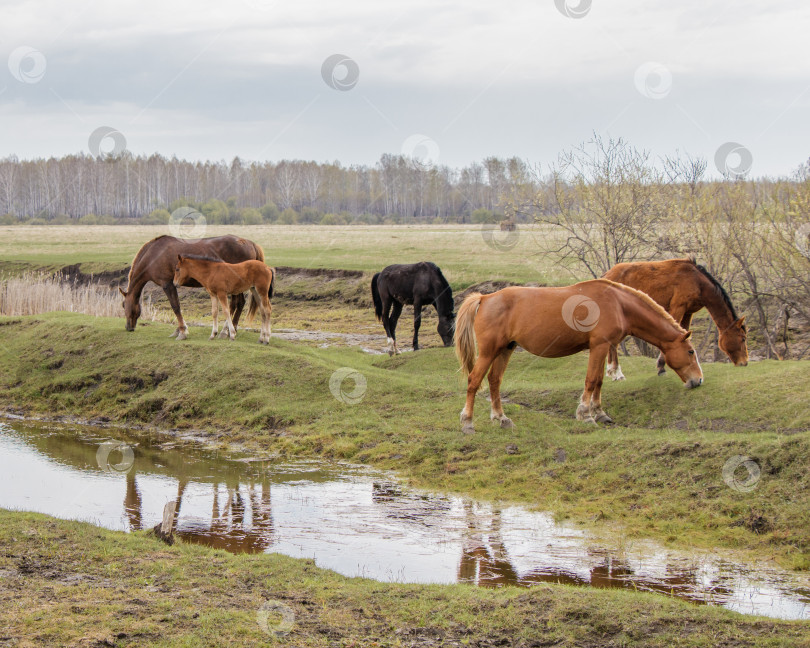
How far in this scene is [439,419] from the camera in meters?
12.8

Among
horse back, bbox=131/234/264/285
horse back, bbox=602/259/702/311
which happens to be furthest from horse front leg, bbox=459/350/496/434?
horse back, bbox=131/234/264/285

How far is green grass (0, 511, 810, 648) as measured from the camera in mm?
5488

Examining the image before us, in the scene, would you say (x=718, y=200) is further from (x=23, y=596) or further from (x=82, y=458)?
(x=23, y=596)

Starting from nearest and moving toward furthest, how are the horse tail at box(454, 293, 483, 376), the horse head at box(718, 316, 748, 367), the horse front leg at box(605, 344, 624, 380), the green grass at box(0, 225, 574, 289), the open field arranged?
the open field < the horse tail at box(454, 293, 483, 376) < the horse head at box(718, 316, 748, 367) < the horse front leg at box(605, 344, 624, 380) < the green grass at box(0, 225, 574, 289)

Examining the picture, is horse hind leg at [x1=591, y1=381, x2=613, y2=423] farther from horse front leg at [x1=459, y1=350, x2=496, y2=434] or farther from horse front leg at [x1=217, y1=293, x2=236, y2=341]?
horse front leg at [x1=217, y1=293, x2=236, y2=341]

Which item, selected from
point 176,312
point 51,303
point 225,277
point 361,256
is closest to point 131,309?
point 176,312

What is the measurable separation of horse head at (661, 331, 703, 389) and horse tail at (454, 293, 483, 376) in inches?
109

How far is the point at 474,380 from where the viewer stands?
459 inches

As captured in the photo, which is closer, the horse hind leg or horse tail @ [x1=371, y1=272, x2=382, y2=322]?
the horse hind leg

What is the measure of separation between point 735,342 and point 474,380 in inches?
194

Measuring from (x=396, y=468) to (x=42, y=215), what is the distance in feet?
379

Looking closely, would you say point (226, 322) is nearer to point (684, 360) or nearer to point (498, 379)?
point (498, 379)

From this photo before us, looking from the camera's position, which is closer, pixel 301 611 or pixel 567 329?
pixel 301 611

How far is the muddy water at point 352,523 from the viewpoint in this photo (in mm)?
7398
